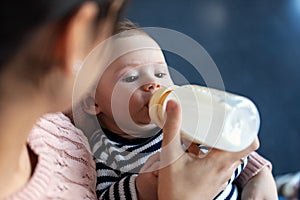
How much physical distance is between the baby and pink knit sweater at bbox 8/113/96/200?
38 mm

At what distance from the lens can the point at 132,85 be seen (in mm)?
739

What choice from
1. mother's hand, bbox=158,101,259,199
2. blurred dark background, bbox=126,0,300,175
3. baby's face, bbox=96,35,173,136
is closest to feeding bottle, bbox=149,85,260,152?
mother's hand, bbox=158,101,259,199

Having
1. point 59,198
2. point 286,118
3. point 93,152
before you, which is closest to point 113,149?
point 93,152

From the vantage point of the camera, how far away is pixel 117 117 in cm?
78

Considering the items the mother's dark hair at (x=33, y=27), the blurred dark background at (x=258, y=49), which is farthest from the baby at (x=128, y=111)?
the blurred dark background at (x=258, y=49)

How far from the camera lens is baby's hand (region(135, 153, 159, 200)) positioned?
66cm

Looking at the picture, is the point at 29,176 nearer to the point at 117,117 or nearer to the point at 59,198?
the point at 59,198

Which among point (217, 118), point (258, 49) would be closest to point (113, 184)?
point (217, 118)

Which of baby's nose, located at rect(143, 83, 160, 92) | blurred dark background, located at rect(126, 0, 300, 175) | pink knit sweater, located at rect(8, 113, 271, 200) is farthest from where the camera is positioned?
blurred dark background, located at rect(126, 0, 300, 175)

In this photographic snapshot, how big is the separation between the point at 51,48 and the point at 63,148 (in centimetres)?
25

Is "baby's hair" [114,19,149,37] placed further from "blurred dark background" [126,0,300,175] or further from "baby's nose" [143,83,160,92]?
"blurred dark background" [126,0,300,175]

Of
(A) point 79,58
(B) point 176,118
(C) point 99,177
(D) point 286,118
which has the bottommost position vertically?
(D) point 286,118

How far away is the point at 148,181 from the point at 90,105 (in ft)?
0.63

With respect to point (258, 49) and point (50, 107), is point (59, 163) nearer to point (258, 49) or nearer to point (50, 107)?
point (50, 107)
